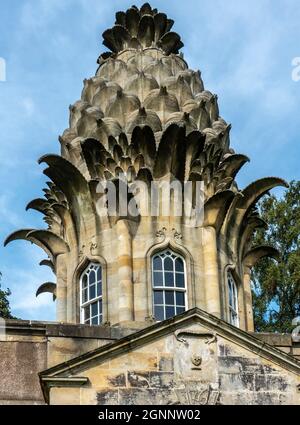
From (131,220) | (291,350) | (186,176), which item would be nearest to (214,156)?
(186,176)

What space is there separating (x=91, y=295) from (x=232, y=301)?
159 inches

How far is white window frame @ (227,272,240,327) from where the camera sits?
90.2ft

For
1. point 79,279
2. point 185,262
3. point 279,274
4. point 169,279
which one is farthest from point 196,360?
point 279,274

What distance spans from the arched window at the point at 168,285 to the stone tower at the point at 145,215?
0.03 meters

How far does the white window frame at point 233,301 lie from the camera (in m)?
27.5

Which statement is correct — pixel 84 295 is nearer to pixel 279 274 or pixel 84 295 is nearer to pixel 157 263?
pixel 157 263

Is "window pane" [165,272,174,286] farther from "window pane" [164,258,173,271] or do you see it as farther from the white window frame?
the white window frame

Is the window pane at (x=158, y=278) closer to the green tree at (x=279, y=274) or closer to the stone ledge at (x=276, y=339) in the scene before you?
the stone ledge at (x=276, y=339)

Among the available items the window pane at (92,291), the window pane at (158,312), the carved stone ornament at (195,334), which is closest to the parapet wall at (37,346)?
the carved stone ornament at (195,334)

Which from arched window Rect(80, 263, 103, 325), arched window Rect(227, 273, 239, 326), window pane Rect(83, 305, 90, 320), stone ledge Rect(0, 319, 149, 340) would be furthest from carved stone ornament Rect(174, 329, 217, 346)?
window pane Rect(83, 305, 90, 320)

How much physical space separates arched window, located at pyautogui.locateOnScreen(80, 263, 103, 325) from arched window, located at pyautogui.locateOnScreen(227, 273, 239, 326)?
12.1 feet

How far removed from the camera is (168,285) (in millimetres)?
26578
